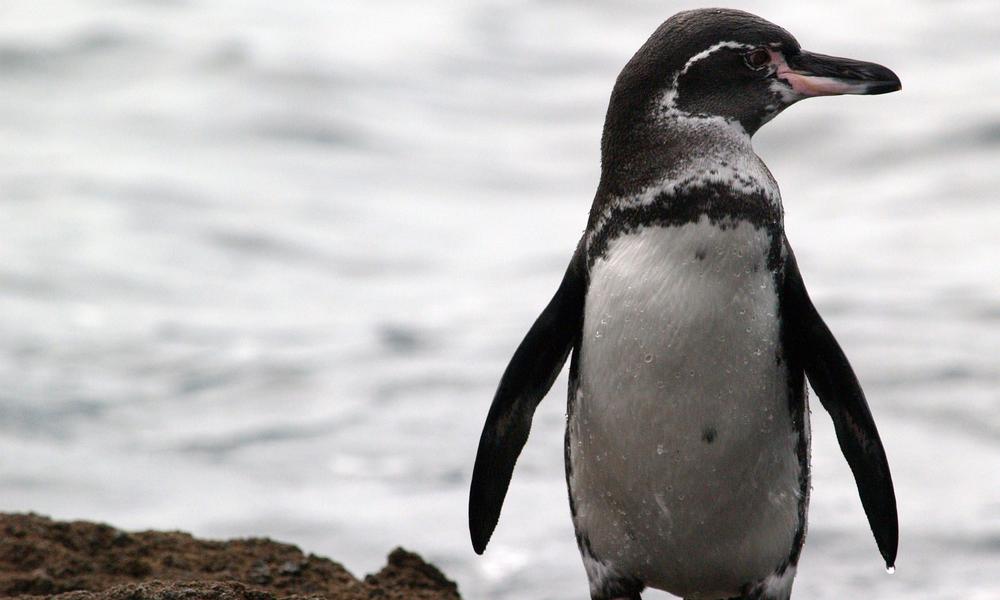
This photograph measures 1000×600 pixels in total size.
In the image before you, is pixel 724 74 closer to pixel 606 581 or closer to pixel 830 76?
pixel 830 76

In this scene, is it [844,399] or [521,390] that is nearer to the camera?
[844,399]

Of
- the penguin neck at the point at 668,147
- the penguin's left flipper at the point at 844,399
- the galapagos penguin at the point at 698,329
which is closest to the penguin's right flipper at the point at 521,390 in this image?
the galapagos penguin at the point at 698,329

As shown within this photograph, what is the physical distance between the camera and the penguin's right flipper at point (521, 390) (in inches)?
178

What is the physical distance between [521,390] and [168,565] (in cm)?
139

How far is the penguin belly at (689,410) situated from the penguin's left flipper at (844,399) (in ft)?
0.29

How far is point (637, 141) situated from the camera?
4320 mm

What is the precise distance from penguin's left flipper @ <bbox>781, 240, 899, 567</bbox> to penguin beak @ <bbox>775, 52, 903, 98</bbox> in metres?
0.44

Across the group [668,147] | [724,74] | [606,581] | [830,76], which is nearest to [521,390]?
[606,581]

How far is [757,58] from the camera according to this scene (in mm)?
4332

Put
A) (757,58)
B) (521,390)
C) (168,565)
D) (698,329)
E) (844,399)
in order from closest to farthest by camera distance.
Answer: (698,329) → (757,58) → (844,399) → (521,390) → (168,565)

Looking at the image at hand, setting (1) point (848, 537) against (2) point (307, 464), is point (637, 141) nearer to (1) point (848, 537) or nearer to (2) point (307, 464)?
(1) point (848, 537)

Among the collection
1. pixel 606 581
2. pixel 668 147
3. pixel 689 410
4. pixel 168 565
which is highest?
pixel 668 147

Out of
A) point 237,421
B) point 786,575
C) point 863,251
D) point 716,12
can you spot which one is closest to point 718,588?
point 786,575

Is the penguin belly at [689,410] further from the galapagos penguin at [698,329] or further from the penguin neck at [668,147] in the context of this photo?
the penguin neck at [668,147]
